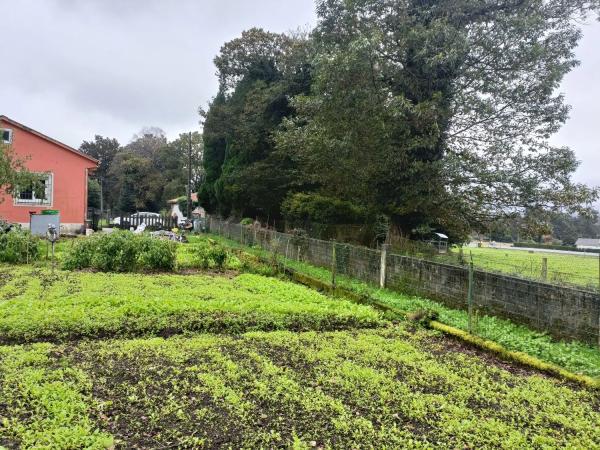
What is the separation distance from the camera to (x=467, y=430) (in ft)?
10.7

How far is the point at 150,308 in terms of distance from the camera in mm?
6469

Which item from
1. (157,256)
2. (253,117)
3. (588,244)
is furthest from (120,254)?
(253,117)

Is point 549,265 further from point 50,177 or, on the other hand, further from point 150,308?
point 50,177

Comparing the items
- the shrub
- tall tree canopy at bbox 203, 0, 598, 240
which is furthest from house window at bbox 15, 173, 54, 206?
tall tree canopy at bbox 203, 0, 598, 240

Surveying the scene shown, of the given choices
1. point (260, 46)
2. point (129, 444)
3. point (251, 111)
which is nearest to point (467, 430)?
point (129, 444)

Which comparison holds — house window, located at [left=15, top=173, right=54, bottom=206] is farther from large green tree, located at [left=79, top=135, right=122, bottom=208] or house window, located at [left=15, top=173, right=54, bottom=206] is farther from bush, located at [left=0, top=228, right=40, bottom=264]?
large green tree, located at [left=79, top=135, right=122, bottom=208]

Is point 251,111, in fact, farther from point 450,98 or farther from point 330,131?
point 450,98

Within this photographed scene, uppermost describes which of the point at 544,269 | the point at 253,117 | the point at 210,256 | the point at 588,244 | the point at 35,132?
the point at 253,117

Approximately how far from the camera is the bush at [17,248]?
37.7ft

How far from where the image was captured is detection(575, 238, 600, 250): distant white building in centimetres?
305

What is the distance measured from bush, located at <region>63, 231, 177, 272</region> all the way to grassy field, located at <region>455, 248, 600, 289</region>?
7.76 meters

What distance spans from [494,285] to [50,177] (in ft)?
69.7

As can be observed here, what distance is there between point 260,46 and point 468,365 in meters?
24.8

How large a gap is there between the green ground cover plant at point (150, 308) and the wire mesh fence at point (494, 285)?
60.3 inches
